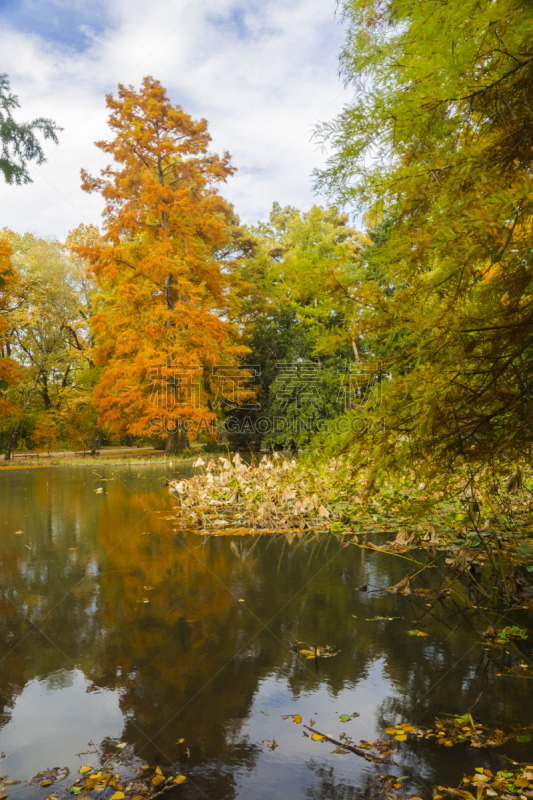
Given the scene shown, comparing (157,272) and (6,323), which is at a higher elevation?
(157,272)

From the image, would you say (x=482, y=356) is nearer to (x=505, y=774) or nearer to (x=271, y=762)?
(x=505, y=774)

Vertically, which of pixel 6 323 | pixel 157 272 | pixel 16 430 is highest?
pixel 157 272

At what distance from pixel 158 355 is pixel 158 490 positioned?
8210mm

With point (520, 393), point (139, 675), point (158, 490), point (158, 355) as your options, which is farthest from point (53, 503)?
point (158, 355)

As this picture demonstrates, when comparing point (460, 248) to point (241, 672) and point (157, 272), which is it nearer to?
Answer: point (241, 672)

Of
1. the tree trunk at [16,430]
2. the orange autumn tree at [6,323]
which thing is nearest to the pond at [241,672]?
the orange autumn tree at [6,323]

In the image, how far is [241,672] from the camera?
2561mm

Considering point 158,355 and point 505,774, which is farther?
point 158,355

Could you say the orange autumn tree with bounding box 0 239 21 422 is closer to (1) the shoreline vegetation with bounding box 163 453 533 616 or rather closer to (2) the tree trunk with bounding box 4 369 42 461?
(2) the tree trunk with bounding box 4 369 42 461

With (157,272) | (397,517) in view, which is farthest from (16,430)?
(397,517)

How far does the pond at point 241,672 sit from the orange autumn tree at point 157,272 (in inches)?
527

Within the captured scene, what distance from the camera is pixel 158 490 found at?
1021cm

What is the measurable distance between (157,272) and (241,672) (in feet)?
56.7

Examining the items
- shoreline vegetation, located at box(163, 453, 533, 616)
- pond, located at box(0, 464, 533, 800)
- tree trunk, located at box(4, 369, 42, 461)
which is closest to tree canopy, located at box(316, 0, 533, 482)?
shoreline vegetation, located at box(163, 453, 533, 616)
